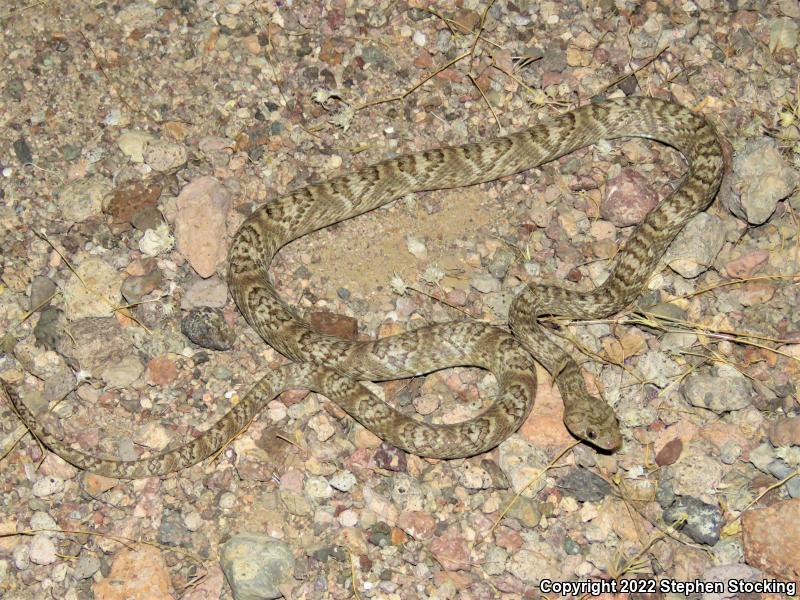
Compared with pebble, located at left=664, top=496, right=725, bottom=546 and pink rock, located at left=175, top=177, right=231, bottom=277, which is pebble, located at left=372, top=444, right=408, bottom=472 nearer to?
pebble, located at left=664, top=496, right=725, bottom=546

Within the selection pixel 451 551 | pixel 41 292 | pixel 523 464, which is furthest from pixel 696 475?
pixel 41 292

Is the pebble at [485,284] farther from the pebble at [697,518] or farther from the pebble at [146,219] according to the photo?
the pebble at [146,219]

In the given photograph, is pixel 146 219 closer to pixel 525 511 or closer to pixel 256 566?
pixel 256 566

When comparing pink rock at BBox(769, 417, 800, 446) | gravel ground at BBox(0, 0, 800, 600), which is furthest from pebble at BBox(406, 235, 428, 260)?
pink rock at BBox(769, 417, 800, 446)

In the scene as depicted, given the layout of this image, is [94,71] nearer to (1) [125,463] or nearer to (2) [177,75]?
(2) [177,75]

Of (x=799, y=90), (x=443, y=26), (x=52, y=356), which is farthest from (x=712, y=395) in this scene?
(x=52, y=356)

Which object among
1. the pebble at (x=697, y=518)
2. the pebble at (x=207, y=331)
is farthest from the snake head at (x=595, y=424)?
the pebble at (x=207, y=331)

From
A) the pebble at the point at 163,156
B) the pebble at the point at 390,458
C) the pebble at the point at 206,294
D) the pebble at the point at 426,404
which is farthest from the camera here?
the pebble at the point at 163,156
